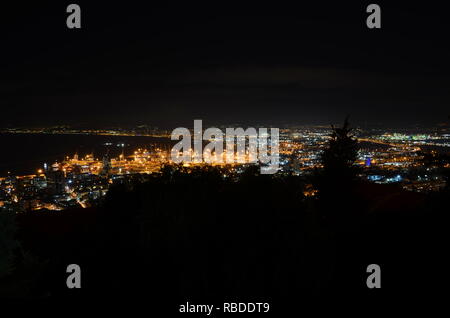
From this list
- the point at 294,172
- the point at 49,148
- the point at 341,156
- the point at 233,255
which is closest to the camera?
the point at 233,255

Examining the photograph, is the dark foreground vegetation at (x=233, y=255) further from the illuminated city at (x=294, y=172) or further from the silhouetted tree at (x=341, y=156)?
the silhouetted tree at (x=341, y=156)

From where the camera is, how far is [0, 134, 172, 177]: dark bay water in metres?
45.6

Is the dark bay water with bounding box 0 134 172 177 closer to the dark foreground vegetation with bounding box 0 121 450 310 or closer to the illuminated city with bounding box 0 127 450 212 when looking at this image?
the illuminated city with bounding box 0 127 450 212

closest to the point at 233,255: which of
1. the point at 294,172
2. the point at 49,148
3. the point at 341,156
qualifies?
the point at 294,172

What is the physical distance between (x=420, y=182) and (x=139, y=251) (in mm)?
15520

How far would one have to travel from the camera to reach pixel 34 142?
68.5 metres

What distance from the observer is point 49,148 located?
203 ft

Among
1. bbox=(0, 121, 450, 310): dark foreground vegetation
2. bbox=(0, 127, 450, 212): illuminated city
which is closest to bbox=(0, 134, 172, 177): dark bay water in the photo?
bbox=(0, 127, 450, 212): illuminated city

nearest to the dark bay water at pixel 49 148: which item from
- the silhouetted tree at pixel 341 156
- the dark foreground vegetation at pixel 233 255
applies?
the silhouetted tree at pixel 341 156

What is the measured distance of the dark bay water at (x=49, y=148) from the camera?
150 ft

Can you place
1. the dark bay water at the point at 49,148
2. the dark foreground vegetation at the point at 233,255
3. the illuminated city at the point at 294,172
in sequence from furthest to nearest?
the dark bay water at the point at 49,148
the illuminated city at the point at 294,172
the dark foreground vegetation at the point at 233,255

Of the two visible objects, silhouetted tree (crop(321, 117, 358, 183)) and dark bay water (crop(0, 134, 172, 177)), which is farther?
dark bay water (crop(0, 134, 172, 177))

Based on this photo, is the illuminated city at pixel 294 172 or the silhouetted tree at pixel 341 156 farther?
the illuminated city at pixel 294 172

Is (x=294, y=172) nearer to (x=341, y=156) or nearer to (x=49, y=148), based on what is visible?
(x=341, y=156)
